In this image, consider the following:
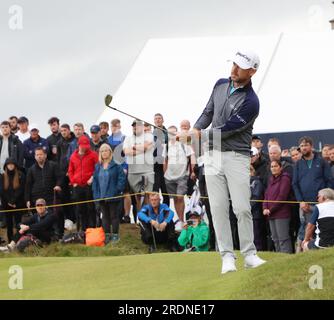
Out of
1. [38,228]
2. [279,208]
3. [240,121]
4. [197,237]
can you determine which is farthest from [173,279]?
[38,228]

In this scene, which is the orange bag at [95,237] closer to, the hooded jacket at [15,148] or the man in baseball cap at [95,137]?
the man in baseball cap at [95,137]

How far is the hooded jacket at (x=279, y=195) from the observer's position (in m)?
17.9

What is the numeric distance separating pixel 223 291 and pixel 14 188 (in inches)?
451

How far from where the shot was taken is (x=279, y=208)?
58.7 ft

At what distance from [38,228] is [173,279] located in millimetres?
8357

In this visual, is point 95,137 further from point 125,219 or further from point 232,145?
point 232,145

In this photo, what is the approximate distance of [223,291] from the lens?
11.2m

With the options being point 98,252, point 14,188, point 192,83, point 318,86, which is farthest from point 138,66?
point 98,252

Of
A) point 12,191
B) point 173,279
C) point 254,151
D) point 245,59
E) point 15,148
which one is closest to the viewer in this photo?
point 245,59

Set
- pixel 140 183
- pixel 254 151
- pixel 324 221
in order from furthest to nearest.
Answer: pixel 140 183 → pixel 254 151 → pixel 324 221

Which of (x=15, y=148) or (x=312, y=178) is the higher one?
(x=15, y=148)

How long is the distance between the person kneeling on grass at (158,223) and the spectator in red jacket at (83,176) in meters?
1.82

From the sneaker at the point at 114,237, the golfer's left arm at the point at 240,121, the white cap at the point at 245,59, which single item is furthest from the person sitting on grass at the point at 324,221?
the sneaker at the point at 114,237

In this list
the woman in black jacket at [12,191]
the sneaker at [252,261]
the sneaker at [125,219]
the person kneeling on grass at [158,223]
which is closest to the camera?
the sneaker at [252,261]
